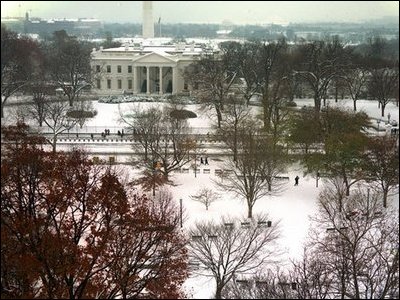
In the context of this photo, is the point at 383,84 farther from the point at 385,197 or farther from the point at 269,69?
the point at 385,197

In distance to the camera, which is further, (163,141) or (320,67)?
(320,67)

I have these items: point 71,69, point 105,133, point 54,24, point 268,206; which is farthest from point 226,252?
point 71,69

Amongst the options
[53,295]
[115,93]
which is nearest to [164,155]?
[53,295]

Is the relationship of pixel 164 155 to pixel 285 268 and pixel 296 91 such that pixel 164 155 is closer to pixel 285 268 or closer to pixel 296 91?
pixel 285 268

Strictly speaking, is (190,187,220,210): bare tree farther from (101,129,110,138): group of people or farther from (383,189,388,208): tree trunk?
(101,129,110,138): group of people

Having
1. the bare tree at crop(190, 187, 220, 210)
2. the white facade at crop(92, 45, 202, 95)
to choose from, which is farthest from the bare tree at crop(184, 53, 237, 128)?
the bare tree at crop(190, 187, 220, 210)

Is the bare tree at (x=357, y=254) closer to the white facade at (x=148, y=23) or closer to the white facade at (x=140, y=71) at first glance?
the white facade at (x=140, y=71)

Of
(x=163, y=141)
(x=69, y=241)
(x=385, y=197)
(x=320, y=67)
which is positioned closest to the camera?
(x=69, y=241)
